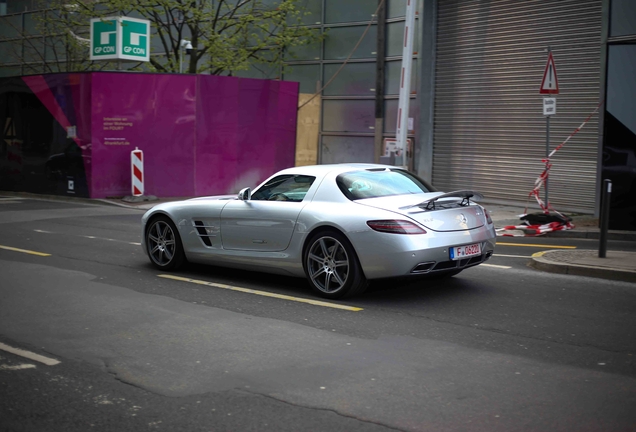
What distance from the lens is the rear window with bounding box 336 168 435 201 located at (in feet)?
27.1

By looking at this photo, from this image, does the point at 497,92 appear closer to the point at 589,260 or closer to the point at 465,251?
the point at 589,260

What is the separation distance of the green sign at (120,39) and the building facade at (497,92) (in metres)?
5.83

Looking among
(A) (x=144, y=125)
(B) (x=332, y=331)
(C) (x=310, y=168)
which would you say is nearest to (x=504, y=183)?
(A) (x=144, y=125)

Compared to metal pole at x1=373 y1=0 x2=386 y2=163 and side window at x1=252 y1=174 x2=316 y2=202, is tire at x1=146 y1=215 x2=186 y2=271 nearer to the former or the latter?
side window at x1=252 y1=174 x2=316 y2=202

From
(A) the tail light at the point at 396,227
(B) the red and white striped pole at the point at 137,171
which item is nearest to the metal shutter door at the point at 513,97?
(B) the red and white striped pole at the point at 137,171

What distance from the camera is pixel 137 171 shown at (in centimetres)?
2100

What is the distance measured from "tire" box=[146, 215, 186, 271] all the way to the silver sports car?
0.04 metres

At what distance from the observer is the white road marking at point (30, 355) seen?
5.77 meters

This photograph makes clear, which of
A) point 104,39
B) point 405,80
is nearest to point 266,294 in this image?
point 405,80

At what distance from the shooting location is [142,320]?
712cm

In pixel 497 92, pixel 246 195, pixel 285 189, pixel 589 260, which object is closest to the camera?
pixel 285 189

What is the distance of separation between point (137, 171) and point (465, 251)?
14.5 meters

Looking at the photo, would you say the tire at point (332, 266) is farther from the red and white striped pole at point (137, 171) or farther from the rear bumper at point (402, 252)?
the red and white striped pole at point (137, 171)

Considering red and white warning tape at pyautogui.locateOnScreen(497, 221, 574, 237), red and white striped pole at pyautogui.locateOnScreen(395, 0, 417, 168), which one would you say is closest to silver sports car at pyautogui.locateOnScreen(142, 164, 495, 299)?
red and white warning tape at pyautogui.locateOnScreen(497, 221, 574, 237)
